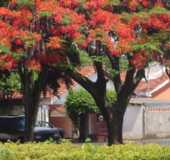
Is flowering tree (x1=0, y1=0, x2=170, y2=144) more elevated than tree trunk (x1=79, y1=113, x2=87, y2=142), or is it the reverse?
flowering tree (x1=0, y1=0, x2=170, y2=144)

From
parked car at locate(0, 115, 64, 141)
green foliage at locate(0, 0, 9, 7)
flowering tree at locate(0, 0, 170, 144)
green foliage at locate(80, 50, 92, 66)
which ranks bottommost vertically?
parked car at locate(0, 115, 64, 141)

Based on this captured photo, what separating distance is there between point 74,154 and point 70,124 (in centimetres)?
3117

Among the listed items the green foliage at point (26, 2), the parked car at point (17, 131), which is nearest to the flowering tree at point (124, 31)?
the green foliage at point (26, 2)

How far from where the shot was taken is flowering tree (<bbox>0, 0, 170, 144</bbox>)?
17.6 meters

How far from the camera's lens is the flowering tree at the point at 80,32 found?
17.6 metres

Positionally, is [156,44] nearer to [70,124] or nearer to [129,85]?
[129,85]

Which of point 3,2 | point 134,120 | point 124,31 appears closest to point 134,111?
point 134,120

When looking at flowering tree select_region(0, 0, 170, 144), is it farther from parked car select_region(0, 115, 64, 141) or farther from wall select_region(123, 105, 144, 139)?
wall select_region(123, 105, 144, 139)

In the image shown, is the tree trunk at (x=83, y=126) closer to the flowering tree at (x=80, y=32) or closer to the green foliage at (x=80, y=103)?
the green foliage at (x=80, y=103)

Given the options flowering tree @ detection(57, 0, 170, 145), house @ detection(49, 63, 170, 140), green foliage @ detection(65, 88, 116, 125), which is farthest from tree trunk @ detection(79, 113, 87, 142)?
flowering tree @ detection(57, 0, 170, 145)

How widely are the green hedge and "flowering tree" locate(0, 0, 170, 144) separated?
5.55m

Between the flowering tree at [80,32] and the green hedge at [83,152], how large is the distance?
555 cm

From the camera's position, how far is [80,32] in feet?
59.0

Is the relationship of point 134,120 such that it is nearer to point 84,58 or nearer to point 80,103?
point 80,103
